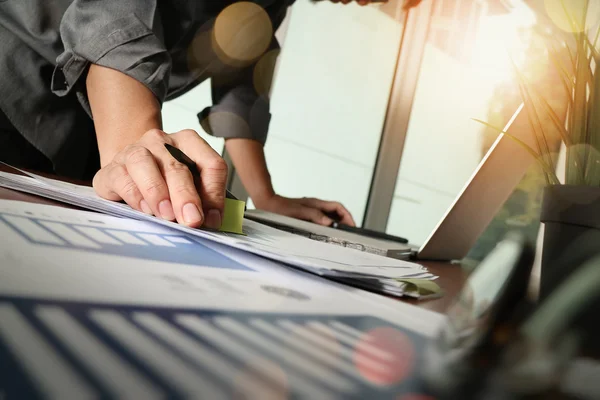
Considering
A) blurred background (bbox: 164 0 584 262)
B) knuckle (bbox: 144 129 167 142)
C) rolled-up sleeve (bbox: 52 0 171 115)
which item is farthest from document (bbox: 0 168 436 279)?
blurred background (bbox: 164 0 584 262)

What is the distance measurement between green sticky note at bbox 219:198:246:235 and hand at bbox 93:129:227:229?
0.02 metres

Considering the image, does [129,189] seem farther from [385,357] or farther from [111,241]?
[385,357]

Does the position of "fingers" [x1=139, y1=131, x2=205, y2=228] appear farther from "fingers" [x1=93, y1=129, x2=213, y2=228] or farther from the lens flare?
the lens flare

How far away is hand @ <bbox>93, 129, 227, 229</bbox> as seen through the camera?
41 cm

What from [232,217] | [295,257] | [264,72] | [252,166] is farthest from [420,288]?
Answer: [264,72]

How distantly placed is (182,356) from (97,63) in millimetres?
600

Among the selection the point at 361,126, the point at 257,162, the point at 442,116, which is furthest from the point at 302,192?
the point at 257,162

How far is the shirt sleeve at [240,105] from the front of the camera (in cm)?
124

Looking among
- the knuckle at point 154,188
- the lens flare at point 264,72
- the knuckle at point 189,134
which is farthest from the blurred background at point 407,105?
the knuckle at point 154,188

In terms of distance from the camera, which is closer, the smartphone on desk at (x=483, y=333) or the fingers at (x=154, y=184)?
the smartphone on desk at (x=483, y=333)

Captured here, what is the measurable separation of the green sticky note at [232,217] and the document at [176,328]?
6.2 inches

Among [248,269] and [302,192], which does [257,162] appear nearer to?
[248,269]

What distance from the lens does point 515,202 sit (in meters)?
2.21

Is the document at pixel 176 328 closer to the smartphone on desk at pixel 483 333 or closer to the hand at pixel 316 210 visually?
the smartphone on desk at pixel 483 333
